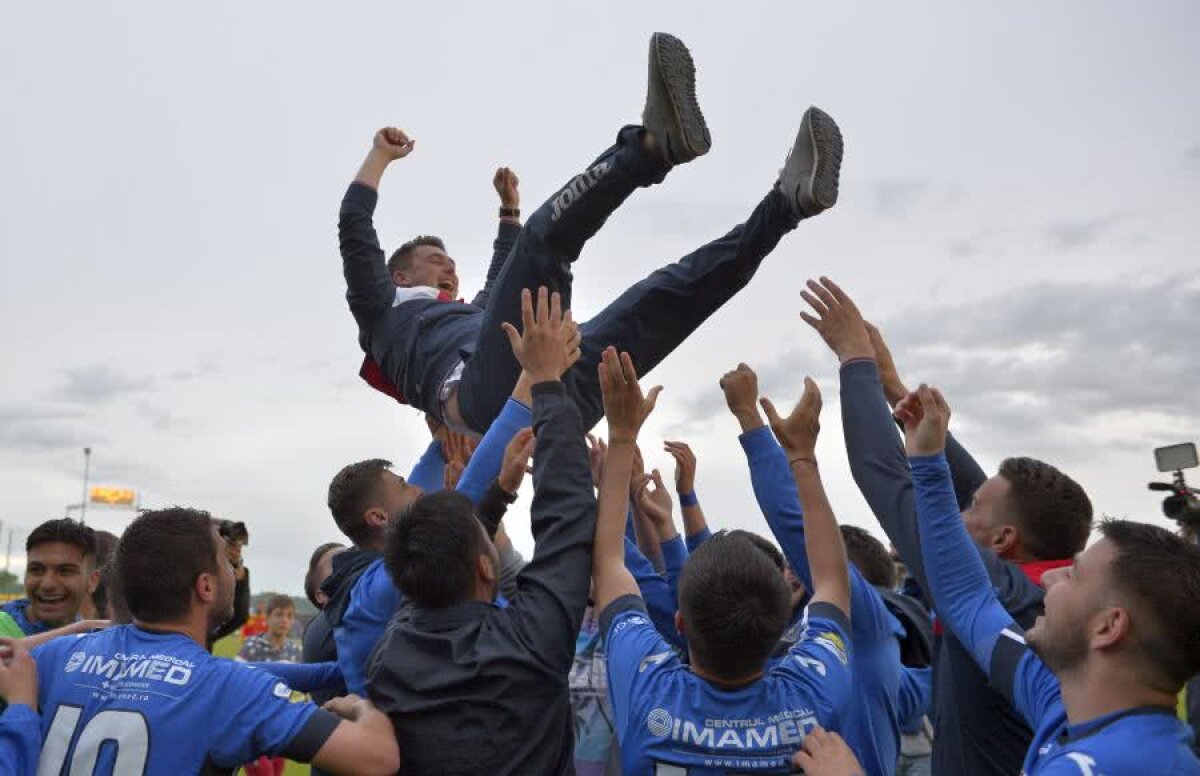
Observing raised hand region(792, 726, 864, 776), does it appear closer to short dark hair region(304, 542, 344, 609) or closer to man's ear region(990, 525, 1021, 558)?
man's ear region(990, 525, 1021, 558)

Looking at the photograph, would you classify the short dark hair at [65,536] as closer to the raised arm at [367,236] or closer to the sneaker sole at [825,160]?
the raised arm at [367,236]

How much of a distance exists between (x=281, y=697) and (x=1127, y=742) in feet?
6.36

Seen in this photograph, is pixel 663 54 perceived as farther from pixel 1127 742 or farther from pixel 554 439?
pixel 1127 742

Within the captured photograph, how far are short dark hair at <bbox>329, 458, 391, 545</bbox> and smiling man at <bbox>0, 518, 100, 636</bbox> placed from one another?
1167 mm

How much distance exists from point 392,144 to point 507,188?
2.76 feet

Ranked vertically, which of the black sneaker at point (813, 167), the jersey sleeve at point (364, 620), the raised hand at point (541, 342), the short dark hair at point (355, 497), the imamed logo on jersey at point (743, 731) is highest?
the black sneaker at point (813, 167)

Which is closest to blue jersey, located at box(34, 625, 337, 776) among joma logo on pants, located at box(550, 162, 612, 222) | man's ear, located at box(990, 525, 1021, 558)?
man's ear, located at box(990, 525, 1021, 558)

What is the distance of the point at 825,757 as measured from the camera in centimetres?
242

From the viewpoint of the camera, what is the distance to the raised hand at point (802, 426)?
3.08m

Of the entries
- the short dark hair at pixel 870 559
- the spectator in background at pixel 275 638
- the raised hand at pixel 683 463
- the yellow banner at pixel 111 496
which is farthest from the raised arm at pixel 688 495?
the yellow banner at pixel 111 496

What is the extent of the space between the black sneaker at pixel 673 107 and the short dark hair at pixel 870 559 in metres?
1.68

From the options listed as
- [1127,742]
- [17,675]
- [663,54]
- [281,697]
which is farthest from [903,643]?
[17,675]

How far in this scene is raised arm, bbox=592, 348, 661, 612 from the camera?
2867 millimetres

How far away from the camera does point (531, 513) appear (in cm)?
291
